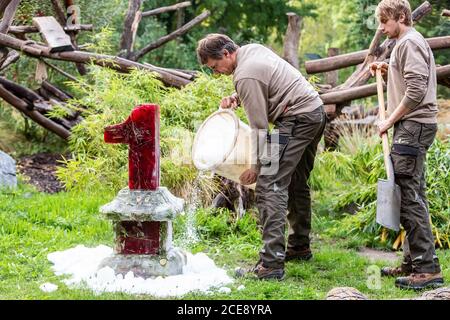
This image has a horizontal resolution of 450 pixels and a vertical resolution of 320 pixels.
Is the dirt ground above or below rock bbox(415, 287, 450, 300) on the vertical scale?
above

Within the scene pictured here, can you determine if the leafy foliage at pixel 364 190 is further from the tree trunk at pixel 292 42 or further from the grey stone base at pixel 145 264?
the grey stone base at pixel 145 264

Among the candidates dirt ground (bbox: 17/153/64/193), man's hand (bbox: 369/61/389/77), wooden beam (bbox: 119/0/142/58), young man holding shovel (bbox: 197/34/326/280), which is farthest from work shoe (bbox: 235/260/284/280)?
wooden beam (bbox: 119/0/142/58)

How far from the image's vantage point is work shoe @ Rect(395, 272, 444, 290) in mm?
5309

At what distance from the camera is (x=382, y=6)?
17.4 feet

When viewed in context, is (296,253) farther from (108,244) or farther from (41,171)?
(41,171)

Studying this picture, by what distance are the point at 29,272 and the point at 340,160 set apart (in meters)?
4.05

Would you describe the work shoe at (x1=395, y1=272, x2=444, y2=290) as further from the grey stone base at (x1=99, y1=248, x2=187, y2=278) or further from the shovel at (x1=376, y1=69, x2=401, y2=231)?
the grey stone base at (x1=99, y1=248, x2=187, y2=278)

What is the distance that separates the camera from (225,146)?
18.3 ft

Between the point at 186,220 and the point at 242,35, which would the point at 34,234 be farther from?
the point at 242,35

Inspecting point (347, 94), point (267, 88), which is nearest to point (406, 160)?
point (267, 88)

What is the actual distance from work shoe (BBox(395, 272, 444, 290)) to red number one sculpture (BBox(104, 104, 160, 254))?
172cm

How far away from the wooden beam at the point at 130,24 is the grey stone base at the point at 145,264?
20.4 ft

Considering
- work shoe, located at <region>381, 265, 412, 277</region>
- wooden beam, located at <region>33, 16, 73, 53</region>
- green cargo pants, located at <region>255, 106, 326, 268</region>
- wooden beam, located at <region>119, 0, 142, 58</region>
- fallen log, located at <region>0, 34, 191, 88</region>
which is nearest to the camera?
green cargo pants, located at <region>255, 106, 326, 268</region>

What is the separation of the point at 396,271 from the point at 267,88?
5.50 feet
